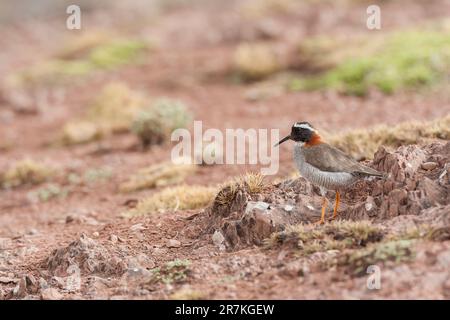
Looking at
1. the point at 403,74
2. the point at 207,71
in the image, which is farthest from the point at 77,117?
the point at 403,74

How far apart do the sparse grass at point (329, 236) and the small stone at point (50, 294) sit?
5.88 ft

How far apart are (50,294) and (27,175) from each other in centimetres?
678

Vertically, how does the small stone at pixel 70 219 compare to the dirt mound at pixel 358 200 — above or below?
below

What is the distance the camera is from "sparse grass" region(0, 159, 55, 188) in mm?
12555

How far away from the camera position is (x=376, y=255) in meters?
5.56

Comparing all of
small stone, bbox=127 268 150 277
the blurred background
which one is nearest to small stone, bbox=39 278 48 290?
small stone, bbox=127 268 150 277

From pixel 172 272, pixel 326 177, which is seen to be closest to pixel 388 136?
pixel 326 177

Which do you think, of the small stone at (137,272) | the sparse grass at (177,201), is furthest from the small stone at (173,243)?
the sparse grass at (177,201)

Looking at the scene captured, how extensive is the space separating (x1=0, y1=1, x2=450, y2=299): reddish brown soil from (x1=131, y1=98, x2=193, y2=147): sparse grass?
0.28m

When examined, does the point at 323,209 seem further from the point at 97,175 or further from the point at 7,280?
the point at 97,175

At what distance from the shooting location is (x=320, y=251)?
5961mm

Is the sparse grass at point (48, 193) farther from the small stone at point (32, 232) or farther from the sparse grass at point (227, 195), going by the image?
the sparse grass at point (227, 195)

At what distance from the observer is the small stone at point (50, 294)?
6117 millimetres

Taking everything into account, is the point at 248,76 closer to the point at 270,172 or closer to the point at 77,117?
the point at 77,117
